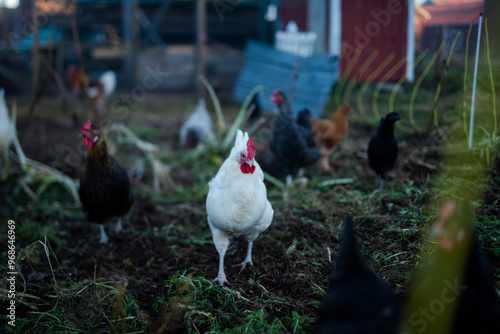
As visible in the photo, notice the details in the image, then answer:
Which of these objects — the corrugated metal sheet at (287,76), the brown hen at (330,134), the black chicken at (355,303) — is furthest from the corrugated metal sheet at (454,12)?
the black chicken at (355,303)

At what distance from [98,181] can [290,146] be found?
7.99 feet

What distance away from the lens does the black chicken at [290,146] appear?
505 centimetres

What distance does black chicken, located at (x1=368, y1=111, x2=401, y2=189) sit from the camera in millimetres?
3975

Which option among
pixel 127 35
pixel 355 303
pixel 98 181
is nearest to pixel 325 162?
pixel 98 181

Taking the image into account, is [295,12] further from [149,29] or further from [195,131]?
[195,131]

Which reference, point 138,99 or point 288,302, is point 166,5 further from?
point 288,302

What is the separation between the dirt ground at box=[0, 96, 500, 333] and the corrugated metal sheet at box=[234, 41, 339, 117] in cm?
304

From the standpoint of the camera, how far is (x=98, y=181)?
12.6 feet

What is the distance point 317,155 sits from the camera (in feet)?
17.1

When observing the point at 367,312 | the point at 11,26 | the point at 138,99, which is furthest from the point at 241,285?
the point at 11,26

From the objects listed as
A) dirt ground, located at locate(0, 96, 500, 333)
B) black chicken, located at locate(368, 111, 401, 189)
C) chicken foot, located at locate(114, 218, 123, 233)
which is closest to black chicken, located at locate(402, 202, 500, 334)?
dirt ground, located at locate(0, 96, 500, 333)

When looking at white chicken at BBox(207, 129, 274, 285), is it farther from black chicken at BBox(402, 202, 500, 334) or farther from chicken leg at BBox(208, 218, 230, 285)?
black chicken at BBox(402, 202, 500, 334)

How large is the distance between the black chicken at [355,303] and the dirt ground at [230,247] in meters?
0.80

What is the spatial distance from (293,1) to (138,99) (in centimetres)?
635
